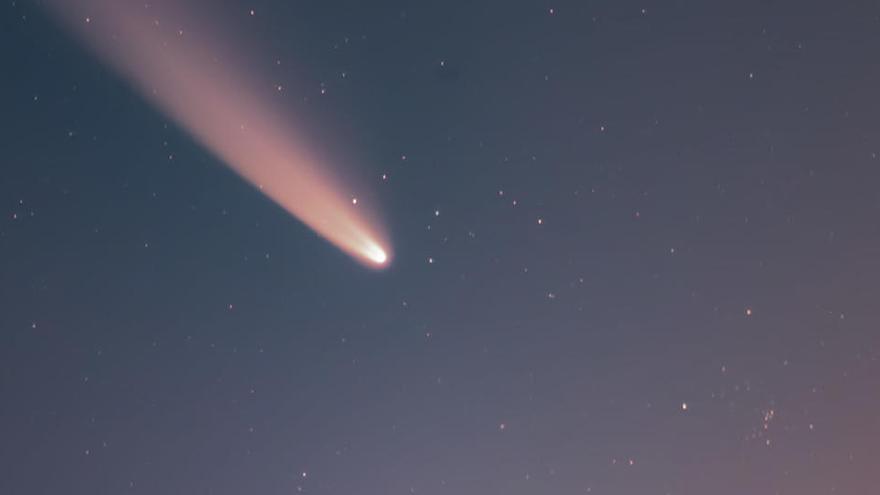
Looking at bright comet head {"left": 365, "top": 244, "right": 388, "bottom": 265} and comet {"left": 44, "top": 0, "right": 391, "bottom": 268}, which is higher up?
comet {"left": 44, "top": 0, "right": 391, "bottom": 268}

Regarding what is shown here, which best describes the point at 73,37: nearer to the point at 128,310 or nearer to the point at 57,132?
the point at 57,132

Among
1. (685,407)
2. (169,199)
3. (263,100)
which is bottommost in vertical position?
(685,407)

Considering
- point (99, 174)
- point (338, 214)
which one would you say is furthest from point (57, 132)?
point (338, 214)

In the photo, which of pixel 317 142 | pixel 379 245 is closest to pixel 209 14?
pixel 317 142

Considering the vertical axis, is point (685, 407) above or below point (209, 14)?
below

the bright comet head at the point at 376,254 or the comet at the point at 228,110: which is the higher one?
the comet at the point at 228,110

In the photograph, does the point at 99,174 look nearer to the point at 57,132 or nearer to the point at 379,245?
the point at 57,132
